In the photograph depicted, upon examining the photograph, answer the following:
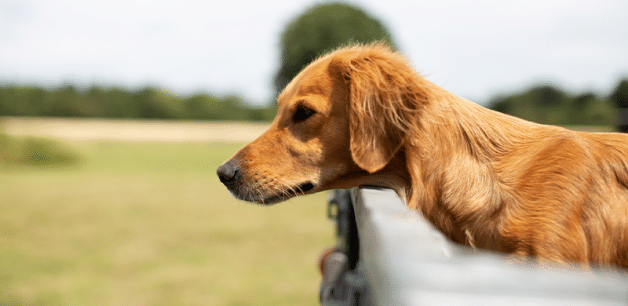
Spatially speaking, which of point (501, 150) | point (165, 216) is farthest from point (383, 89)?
point (165, 216)

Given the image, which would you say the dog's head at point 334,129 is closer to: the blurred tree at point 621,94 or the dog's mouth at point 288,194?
the dog's mouth at point 288,194

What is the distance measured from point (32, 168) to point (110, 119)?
13313 mm

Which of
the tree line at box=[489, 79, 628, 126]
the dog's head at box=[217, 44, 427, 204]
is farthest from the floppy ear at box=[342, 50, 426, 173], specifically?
the tree line at box=[489, 79, 628, 126]

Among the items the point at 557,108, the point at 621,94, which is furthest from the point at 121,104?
the point at 621,94

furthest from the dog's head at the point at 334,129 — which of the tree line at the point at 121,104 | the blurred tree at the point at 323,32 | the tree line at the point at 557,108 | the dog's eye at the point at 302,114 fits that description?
the tree line at the point at 121,104

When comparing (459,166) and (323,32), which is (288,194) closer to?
(459,166)

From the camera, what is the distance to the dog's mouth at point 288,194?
190cm

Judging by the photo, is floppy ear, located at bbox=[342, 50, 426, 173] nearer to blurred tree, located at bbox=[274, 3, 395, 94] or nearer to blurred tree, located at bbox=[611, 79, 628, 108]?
blurred tree, located at bbox=[611, 79, 628, 108]

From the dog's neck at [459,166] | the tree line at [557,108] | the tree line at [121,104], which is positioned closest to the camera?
the dog's neck at [459,166]

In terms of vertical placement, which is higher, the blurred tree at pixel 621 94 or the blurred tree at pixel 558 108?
the blurred tree at pixel 621 94

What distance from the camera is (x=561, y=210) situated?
130cm

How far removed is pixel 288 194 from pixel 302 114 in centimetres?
39

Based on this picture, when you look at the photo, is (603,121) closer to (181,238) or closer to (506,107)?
(506,107)

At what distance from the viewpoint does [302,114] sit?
1.94 meters
